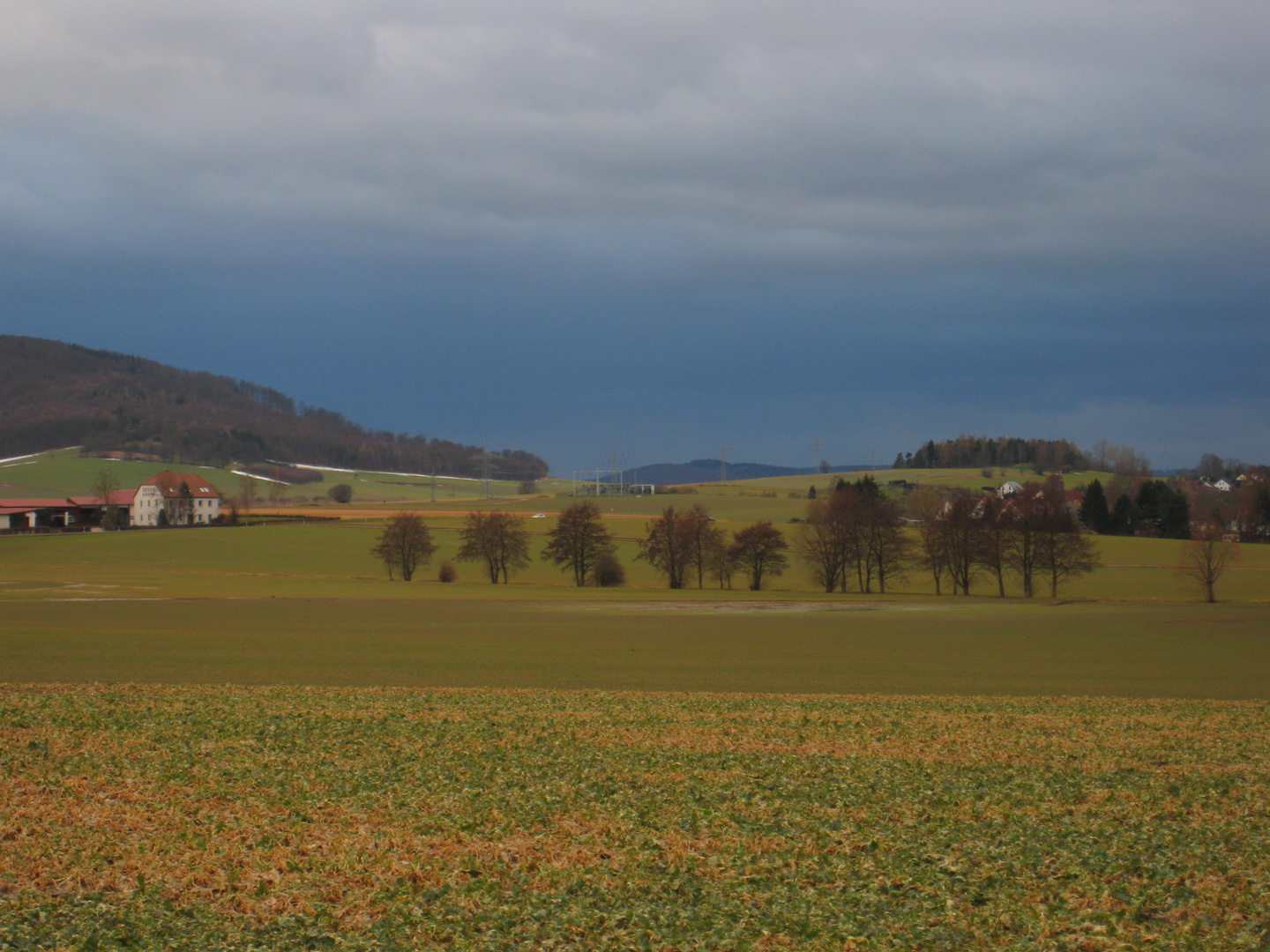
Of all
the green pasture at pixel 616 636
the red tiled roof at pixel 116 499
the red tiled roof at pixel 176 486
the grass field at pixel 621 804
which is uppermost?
the red tiled roof at pixel 176 486

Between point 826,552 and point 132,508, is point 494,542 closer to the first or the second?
point 826,552

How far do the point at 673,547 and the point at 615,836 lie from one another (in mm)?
73798

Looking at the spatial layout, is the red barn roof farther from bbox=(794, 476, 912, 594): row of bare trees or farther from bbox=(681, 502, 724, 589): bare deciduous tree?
bbox=(794, 476, 912, 594): row of bare trees

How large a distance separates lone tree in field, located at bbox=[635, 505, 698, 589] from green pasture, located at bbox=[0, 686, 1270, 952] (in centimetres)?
6673

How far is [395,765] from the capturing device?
43.3 feet

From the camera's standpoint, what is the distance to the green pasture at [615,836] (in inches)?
317

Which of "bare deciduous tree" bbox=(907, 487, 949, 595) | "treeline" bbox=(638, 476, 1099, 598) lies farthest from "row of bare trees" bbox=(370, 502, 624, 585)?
"bare deciduous tree" bbox=(907, 487, 949, 595)

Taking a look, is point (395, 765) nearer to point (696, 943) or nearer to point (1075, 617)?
point (696, 943)

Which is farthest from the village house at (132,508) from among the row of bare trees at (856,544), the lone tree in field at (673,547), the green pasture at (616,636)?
the row of bare trees at (856,544)

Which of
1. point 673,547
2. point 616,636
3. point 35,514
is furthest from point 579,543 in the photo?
point 35,514

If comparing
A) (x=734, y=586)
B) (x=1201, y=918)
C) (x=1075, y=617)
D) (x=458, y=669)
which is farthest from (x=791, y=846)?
(x=734, y=586)

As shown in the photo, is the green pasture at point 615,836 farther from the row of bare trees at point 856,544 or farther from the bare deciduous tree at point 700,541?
the bare deciduous tree at point 700,541

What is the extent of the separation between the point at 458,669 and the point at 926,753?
15.9 m

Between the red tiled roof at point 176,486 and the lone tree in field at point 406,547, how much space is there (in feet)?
205
